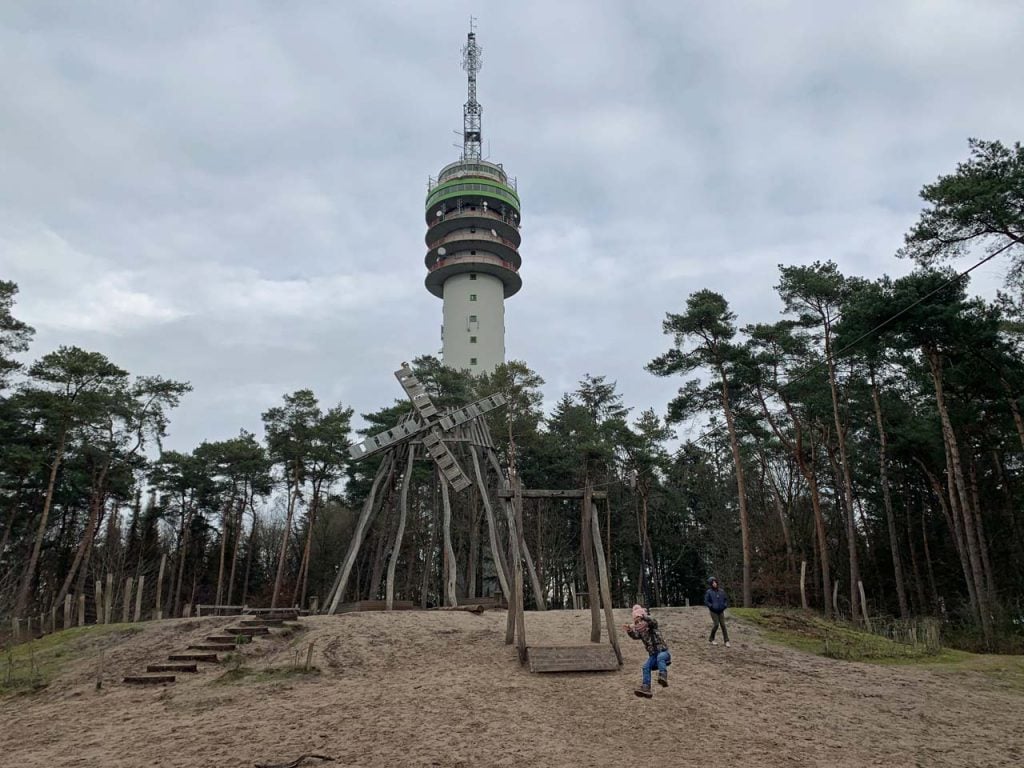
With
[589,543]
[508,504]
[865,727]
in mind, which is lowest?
[865,727]

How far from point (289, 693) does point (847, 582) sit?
96.7 ft

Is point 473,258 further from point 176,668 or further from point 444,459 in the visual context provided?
point 176,668

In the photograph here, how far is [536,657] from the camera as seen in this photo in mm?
11266

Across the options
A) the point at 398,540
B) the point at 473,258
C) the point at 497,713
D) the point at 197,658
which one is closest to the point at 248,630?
the point at 197,658

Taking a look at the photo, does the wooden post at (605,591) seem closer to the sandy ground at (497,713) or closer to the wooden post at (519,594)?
the sandy ground at (497,713)

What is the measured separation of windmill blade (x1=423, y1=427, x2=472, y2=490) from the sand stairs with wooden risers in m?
6.56

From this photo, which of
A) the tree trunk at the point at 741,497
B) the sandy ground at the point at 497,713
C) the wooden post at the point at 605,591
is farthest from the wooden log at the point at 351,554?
the tree trunk at the point at 741,497

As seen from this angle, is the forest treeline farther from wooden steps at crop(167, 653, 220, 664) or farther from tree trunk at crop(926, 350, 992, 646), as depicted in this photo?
wooden steps at crop(167, 653, 220, 664)

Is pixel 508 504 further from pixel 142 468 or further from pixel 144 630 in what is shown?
pixel 142 468

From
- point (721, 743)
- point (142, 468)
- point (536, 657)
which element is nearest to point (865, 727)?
point (721, 743)

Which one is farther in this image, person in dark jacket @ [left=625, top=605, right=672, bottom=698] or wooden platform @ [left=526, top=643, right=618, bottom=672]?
wooden platform @ [left=526, top=643, right=618, bottom=672]

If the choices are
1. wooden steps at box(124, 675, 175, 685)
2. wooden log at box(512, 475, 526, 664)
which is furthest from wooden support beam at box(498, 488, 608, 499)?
wooden steps at box(124, 675, 175, 685)

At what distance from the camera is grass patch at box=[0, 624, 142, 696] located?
11859 mm

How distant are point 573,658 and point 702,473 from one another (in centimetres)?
2693
